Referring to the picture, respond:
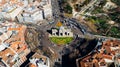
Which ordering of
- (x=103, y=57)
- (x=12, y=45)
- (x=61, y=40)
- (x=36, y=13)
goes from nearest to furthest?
(x=103, y=57)
(x=12, y=45)
(x=61, y=40)
(x=36, y=13)

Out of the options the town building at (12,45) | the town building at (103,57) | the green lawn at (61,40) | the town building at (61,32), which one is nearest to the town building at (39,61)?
the town building at (12,45)

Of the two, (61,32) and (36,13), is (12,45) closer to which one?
(61,32)

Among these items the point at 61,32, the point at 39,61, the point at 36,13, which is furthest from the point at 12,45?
the point at 36,13

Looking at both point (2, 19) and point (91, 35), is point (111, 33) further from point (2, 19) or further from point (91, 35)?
point (2, 19)

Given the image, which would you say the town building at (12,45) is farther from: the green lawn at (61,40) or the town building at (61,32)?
the green lawn at (61,40)

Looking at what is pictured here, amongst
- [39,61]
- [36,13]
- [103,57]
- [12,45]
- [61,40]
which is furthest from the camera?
[36,13]

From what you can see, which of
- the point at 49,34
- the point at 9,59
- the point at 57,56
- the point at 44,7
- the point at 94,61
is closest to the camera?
the point at 94,61

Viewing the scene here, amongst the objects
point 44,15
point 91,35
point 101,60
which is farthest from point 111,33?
point 44,15

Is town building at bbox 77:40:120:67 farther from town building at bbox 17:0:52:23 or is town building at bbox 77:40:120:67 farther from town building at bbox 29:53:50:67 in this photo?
town building at bbox 17:0:52:23
